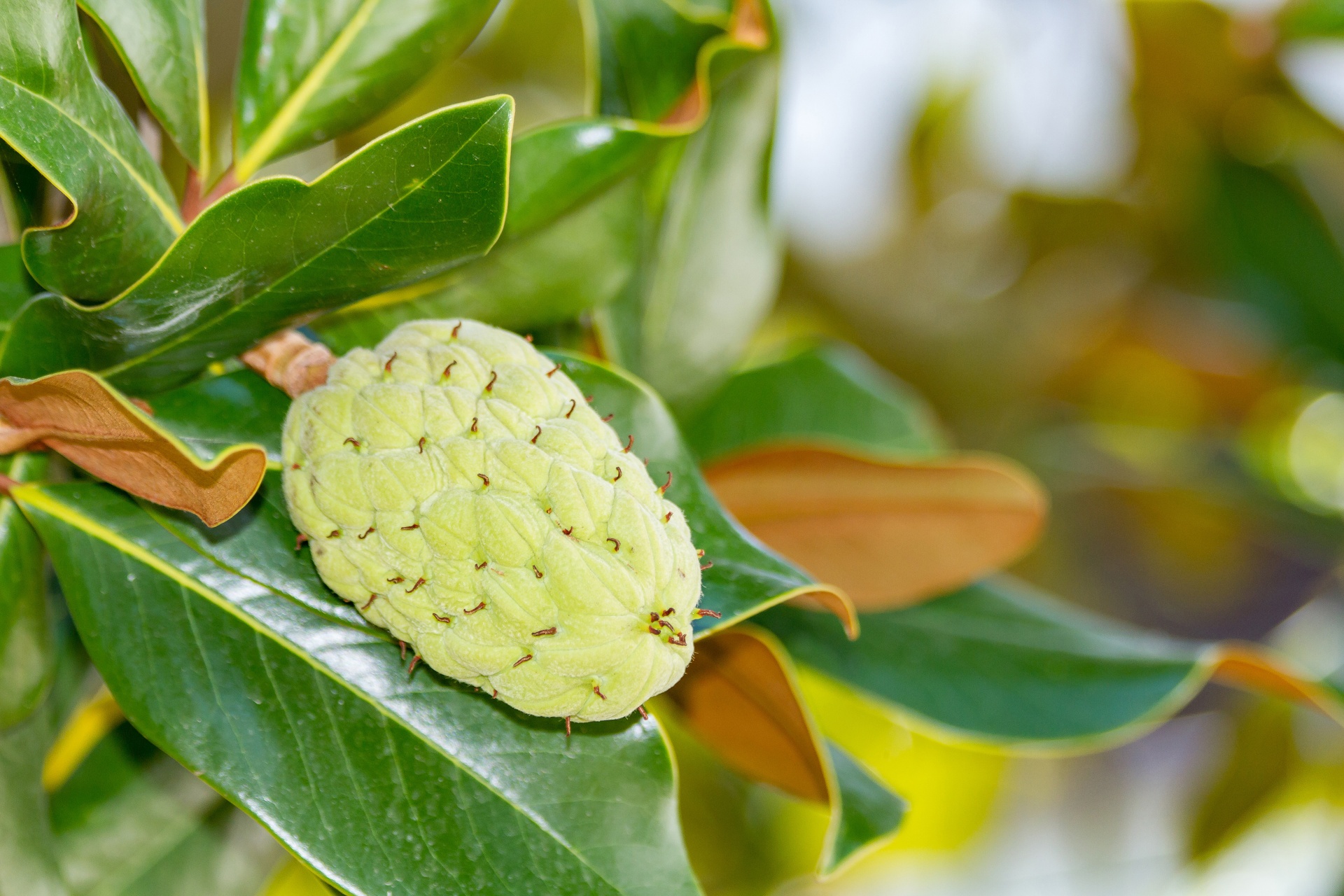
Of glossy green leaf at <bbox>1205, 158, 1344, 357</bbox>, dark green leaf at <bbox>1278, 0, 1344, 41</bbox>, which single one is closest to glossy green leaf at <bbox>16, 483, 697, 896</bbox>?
dark green leaf at <bbox>1278, 0, 1344, 41</bbox>

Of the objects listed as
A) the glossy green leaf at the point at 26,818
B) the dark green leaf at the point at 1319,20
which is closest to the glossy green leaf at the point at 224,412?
the glossy green leaf at the point at 26,818

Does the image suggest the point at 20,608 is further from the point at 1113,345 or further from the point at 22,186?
the point at 1113,345

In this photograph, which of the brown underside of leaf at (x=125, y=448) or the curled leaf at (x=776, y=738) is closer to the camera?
the brown underside of leaf at (x=125, y=448)

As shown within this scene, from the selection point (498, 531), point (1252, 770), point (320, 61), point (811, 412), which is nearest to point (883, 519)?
point (811, 412)

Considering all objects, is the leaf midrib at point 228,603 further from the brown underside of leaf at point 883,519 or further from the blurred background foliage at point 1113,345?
the blurred background foliage at point 1113,345

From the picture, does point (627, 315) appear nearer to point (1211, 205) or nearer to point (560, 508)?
point (560, 508)
